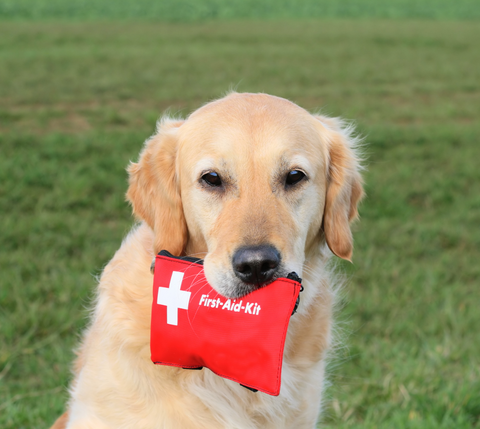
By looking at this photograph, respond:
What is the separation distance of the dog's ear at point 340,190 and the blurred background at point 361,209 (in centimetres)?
100

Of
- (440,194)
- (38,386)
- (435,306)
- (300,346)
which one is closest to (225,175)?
(300,346)

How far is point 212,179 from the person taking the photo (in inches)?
102

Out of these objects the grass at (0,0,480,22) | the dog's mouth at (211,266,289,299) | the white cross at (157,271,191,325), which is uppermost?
the dog's mouth at (211,266,289,299)

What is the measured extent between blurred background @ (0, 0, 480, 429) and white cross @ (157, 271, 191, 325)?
1601 millimetres

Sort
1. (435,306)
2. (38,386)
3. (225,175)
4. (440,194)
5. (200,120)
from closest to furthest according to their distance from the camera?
1. (225,175)
2. (200,120)
3. (38,386)
4. (435,306)
5. (440,194)

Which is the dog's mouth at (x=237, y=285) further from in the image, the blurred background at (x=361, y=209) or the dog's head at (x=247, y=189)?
the blurred background at (x=361, y=209)

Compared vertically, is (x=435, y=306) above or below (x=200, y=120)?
below

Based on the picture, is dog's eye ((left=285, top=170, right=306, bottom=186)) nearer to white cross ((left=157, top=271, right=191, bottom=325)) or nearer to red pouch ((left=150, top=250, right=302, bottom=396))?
red pouch ((left=150, top=250, right=302, bottom=396))

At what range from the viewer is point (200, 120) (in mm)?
2701

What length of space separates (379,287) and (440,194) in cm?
→ 243

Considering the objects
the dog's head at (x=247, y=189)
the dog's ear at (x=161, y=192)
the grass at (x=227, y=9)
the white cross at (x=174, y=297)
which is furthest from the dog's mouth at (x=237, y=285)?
the grass at (x=227, y=9)

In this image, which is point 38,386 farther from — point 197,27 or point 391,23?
point 391,23

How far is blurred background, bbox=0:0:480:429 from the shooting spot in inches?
152

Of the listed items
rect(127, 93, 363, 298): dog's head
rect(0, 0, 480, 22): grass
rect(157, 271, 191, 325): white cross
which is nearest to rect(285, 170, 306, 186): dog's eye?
rect(127, 93, 363, 298): dog's head
